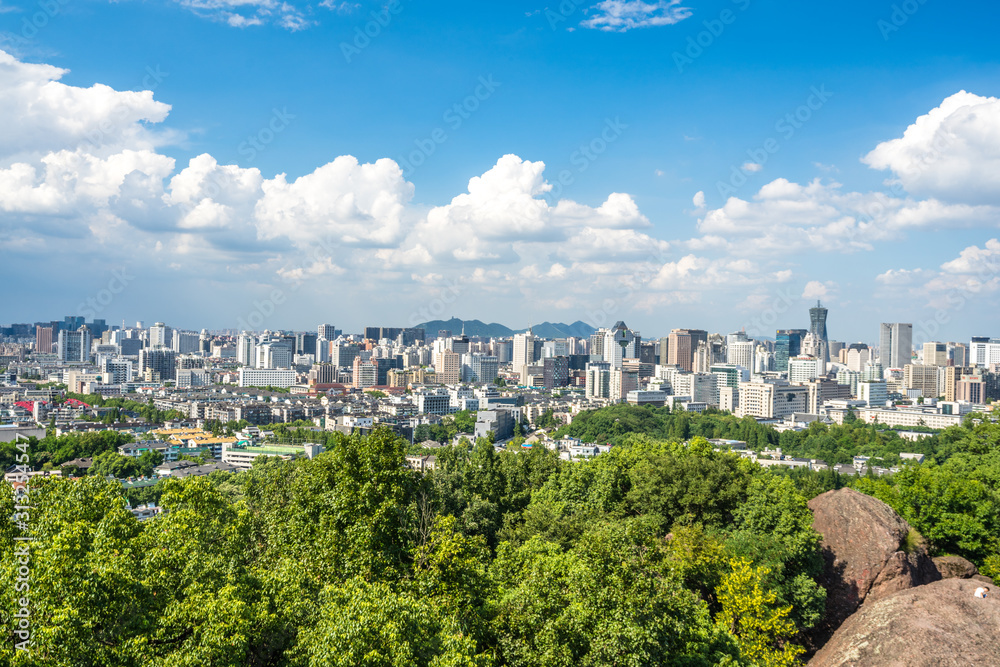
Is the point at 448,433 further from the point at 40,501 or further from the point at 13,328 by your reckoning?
the point at 13,328

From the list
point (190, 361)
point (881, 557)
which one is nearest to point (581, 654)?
point (881, 557)

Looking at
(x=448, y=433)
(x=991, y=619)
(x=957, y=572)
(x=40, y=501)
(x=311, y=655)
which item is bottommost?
(x=448, y=433)

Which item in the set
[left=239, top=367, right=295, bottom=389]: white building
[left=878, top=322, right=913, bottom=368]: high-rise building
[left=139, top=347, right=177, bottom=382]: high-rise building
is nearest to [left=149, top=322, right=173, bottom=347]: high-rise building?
[left=139, top=347, right=177, bottom=382]: high-rise building

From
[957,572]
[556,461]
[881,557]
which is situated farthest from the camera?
[556,461]

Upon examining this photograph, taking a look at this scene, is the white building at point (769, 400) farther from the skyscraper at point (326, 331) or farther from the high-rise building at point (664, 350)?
the skyscraper at point (326, 331)

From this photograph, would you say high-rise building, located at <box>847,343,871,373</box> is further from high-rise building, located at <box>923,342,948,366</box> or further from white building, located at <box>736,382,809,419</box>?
white building, located at <box>736,382,809,419</box>

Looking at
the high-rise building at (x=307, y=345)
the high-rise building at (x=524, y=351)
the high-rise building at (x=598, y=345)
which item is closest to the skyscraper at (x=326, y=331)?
the high-rise building at (x=307, y=345)
